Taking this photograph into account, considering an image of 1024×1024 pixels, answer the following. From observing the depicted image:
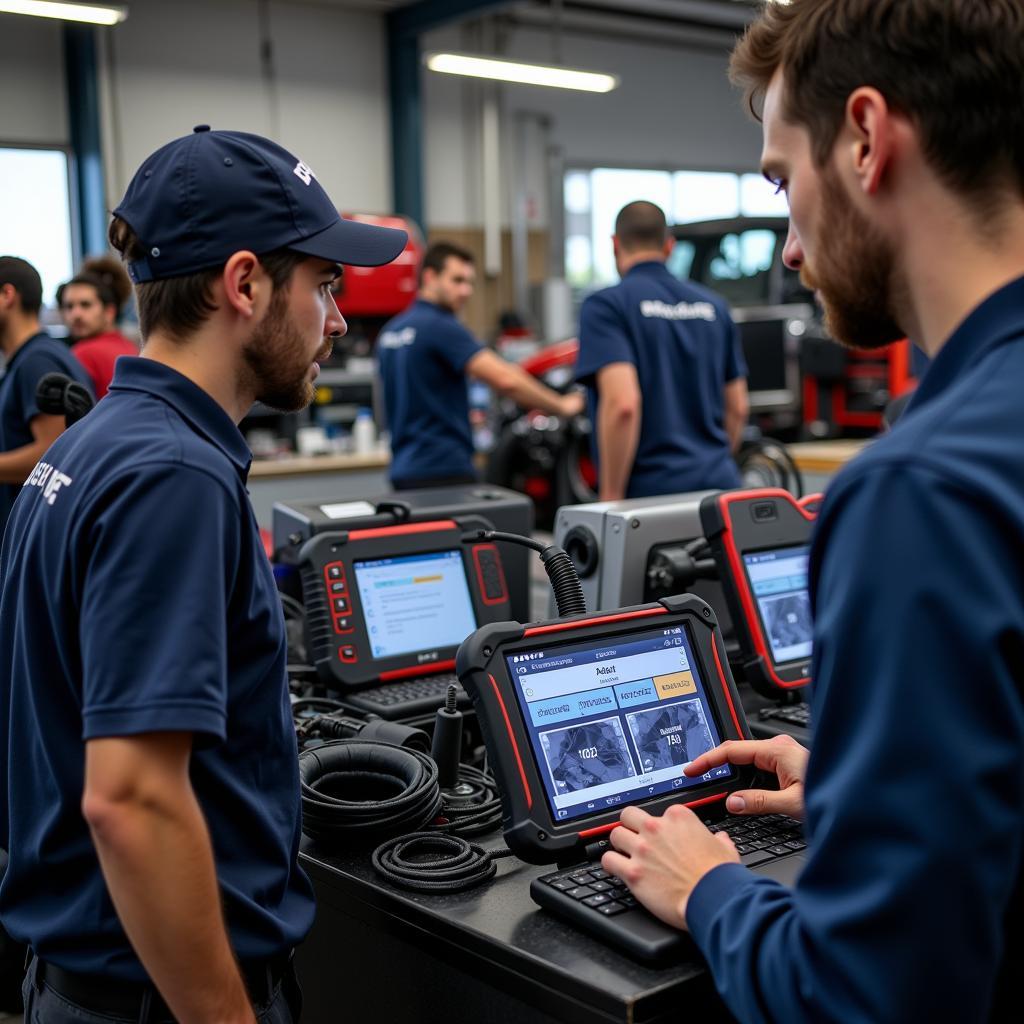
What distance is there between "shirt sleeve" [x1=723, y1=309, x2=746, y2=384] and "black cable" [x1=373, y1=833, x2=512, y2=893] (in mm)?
2279

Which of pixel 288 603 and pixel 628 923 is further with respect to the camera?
pixel 288 603

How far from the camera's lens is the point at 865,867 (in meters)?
0.70

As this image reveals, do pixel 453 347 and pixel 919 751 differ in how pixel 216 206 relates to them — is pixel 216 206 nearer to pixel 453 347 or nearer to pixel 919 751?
pixel 919 751

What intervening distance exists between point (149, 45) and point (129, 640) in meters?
7.76

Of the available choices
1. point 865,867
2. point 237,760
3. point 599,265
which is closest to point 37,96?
point 599,265

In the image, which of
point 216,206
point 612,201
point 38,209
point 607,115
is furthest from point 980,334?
point 612,201

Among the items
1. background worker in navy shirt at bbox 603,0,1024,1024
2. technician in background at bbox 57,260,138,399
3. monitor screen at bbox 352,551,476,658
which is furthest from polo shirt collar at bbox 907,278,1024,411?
technician in background at bbox 57,260,138,399

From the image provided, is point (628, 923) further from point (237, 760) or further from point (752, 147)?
point (752, 147)

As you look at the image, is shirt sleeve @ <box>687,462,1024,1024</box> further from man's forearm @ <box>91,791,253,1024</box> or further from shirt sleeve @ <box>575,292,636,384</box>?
shirt sleeve @ <box>575,292,636,384</box>

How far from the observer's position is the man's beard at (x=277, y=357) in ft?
3.69

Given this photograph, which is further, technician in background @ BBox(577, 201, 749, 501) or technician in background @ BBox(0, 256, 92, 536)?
technician in background @ BBox(577, 201, 749, 501)

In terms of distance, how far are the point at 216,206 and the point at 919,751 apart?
2.48 feet

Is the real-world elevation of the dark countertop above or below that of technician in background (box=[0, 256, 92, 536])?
below

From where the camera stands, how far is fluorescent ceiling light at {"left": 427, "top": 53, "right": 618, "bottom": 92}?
6.79 m
